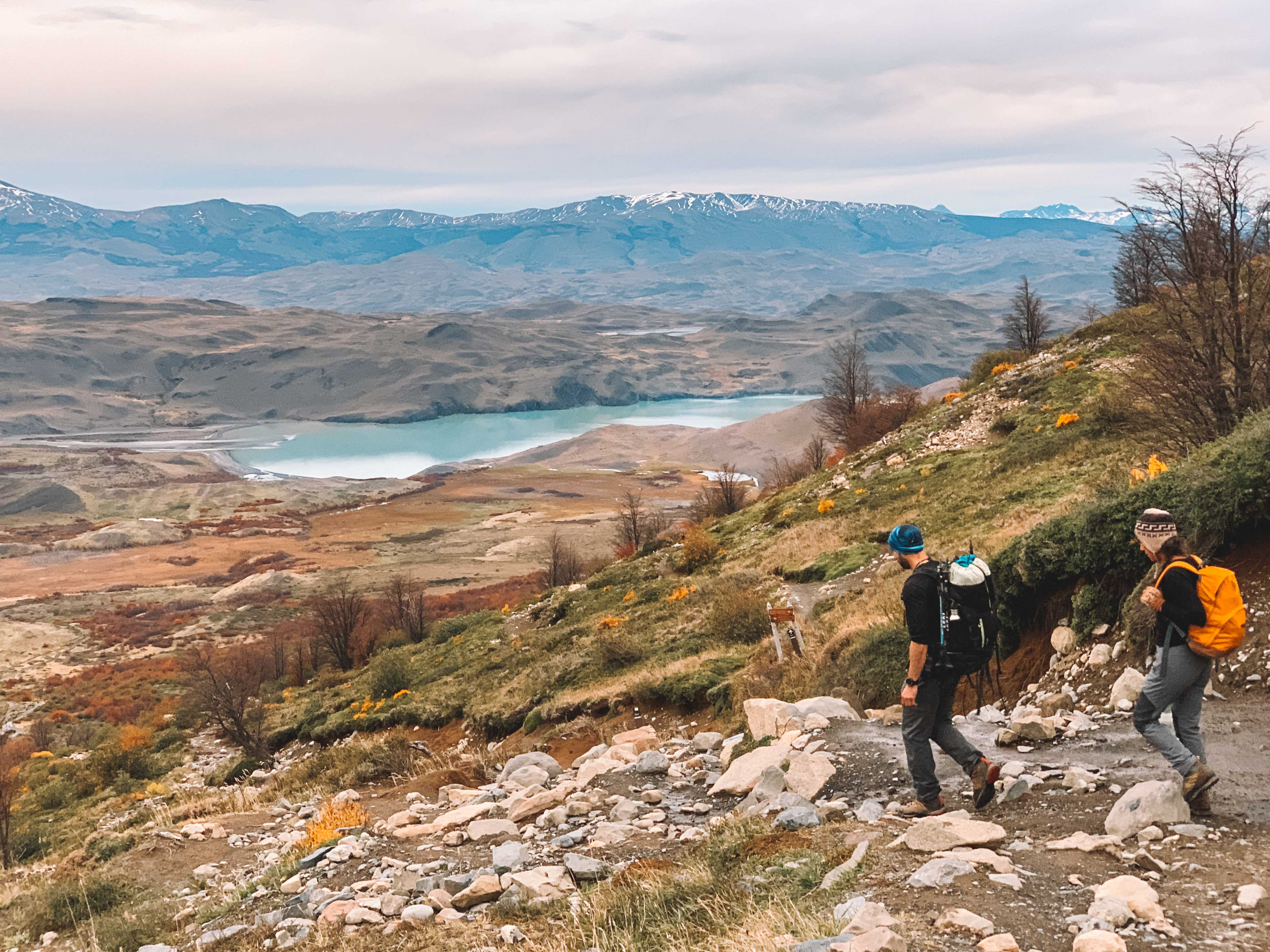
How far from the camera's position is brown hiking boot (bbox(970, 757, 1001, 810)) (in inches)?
280

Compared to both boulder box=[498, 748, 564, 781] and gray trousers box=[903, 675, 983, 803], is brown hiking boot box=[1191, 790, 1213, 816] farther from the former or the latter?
boulder box=[498, 748, 564, 781]

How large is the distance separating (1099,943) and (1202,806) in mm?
2264

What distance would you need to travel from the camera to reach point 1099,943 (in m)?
4.49

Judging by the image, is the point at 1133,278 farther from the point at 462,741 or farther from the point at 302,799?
the point at 302,799

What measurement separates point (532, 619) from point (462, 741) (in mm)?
14335

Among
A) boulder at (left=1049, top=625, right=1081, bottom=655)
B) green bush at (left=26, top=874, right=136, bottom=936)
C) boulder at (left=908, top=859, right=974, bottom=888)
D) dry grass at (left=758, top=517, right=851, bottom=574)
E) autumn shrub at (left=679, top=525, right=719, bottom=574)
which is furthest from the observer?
autumn shrub at (left=679, top=525, right=719, bottom=574)

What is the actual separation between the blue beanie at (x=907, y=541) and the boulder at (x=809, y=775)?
8.48ft

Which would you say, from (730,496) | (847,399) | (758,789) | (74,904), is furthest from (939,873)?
(847,399)

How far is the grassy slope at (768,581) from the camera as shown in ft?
57.1

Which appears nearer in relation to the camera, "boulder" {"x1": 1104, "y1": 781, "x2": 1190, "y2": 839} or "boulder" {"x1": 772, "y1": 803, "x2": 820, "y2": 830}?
"boulder" {"x1": 1104, "y1": 781, "x2": 1190, "y2": 839}

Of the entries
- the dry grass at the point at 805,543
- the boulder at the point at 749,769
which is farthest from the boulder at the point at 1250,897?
the dry grass at the point at 805,543

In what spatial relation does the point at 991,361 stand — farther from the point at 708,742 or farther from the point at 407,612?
the point at 708,742

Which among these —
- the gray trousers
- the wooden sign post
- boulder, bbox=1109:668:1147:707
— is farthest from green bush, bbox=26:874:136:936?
boulder, bbox=1109:668:1147:707

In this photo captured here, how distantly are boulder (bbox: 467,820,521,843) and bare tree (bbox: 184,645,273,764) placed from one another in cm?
1670
